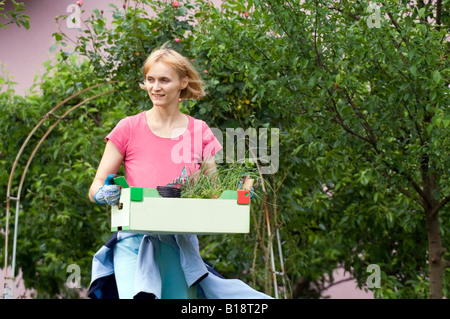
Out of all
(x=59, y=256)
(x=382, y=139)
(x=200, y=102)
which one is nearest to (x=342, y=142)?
(x=382, y=139)

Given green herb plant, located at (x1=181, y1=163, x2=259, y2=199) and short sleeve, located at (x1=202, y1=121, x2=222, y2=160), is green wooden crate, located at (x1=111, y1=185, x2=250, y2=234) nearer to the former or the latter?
green herb plant, located at (x1=181, y1=163, x2=259, y2=199)

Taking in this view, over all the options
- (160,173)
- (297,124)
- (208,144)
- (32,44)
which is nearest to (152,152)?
(160,173)

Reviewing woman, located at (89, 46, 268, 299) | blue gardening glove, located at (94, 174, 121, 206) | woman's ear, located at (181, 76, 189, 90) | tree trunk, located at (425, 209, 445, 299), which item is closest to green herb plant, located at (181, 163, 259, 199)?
woman, located at (89, 46, 268, 299)

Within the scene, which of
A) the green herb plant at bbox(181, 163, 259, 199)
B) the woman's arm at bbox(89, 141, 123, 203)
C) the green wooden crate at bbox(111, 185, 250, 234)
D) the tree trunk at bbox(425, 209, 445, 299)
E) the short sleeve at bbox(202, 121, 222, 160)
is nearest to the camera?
the green wooden crate at bbox(111, 185, 250, 234)

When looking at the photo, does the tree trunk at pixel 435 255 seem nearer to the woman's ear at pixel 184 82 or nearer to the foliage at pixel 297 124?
the foliage at pixel 297 124

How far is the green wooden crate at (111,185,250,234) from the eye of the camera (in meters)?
2.35

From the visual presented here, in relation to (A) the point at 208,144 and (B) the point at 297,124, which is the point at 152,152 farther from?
(B) the point at 297,124

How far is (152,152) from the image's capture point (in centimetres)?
266

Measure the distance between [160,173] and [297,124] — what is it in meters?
Answer: 2.27

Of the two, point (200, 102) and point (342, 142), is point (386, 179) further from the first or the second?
point (200, 102)

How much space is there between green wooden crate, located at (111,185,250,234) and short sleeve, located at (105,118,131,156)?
0.28m

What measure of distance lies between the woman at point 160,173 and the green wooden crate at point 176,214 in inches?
7.0

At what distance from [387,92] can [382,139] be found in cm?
24

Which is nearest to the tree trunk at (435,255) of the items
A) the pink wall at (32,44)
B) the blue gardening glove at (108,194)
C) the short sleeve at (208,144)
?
the short sleeve at (208,144)
